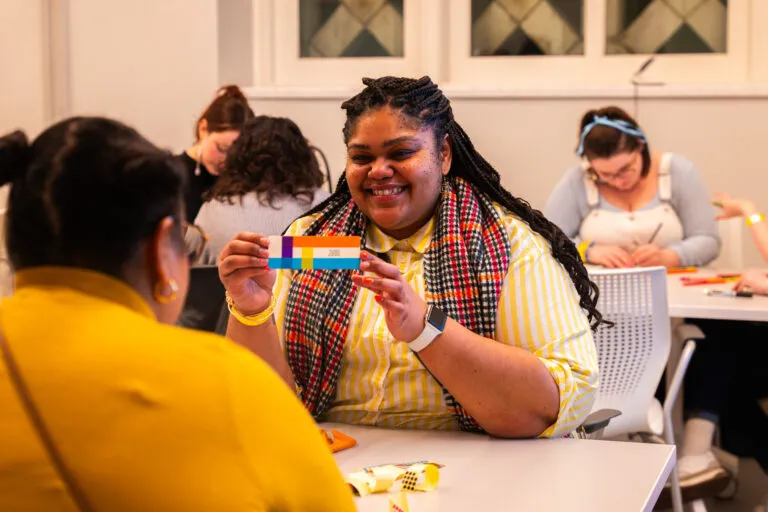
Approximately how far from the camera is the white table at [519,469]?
5.40ft

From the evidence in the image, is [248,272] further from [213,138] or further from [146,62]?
[146,62]

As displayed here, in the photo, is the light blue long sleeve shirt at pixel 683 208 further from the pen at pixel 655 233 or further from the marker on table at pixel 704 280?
the marker on table at pixel 704 280

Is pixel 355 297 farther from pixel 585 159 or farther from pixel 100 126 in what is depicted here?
pixel 585 159

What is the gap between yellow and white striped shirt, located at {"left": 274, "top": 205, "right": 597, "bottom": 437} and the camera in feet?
6.73

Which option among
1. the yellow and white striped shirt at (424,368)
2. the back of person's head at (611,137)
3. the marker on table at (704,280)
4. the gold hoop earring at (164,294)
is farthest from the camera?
the back of person's head at (611,137)

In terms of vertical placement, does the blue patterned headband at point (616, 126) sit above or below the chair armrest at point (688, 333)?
above

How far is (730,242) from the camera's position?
4.77m

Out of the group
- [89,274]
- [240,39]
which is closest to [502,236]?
[89,274]

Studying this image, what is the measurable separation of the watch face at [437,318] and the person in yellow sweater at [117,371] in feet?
2.70

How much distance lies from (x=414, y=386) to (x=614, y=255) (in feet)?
7.71

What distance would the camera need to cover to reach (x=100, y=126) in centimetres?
105

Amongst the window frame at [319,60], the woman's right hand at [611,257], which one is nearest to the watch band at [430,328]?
the woman's right hand at [611,257]

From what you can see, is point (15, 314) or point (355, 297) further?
point (355, 297)

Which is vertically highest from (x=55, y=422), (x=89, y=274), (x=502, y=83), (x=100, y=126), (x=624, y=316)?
(x=502, y=83)
